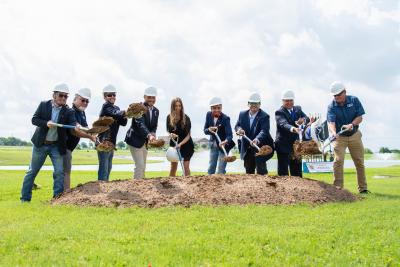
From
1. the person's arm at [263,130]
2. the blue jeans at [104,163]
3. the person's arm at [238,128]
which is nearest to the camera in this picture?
the blue jeans at [104,163]

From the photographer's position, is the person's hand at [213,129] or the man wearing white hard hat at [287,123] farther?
the person's hand at [213,129]

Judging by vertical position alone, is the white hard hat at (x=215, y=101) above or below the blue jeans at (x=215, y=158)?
above

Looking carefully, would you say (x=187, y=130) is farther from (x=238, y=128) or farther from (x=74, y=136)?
(x=74, y=136)

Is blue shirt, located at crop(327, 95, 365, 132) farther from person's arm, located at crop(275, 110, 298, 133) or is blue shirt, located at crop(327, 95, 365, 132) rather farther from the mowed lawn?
the mowed lawn

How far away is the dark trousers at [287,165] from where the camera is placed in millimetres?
10891

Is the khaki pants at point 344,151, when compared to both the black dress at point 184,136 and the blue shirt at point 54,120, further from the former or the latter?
the blue shirt at point 54,120

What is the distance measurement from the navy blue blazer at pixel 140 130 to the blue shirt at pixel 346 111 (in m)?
4.23

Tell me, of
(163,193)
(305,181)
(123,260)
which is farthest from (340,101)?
(123,260)

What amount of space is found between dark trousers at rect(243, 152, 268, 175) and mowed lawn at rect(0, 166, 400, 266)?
2902 millimetres

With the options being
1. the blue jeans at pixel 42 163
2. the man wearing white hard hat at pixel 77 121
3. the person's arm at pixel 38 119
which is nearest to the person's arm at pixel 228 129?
the man wearing white hard hat at pixel 77 121

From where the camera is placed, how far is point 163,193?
334 inches

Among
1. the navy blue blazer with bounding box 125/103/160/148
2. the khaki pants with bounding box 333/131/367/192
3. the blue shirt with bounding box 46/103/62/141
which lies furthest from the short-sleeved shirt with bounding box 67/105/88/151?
the khaki pants with bounding box 333/131/367/192

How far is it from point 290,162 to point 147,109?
365 cm

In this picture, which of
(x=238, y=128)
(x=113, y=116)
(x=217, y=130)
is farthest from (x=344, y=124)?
(x=113, y=116)
